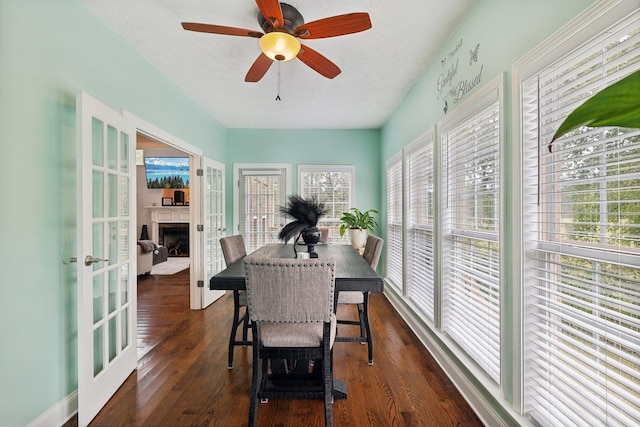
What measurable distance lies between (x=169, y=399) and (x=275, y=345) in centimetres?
99

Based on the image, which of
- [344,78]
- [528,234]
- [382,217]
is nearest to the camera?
[528,234]

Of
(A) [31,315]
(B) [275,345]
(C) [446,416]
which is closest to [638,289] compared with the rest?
(C) [446,416]

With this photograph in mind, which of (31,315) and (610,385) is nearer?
(610,385)

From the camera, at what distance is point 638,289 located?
107 centimetres

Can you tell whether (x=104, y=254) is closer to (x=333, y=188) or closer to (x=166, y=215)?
(x=333, y=188)

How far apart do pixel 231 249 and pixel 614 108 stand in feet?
8.98

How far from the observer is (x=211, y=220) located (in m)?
4.32

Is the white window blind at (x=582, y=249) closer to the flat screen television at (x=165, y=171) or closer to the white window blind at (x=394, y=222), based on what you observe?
the white window blind at (x=394, y=222)

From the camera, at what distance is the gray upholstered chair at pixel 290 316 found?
162 cm

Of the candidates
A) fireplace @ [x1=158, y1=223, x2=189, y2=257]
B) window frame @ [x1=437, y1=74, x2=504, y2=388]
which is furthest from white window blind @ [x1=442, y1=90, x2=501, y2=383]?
fireplace @ [x1=158, y1=223, x2=189, y2=257]

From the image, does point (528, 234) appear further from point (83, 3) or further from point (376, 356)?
point (83, 3)

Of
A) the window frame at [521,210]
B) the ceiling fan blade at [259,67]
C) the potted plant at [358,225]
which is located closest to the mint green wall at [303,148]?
the potted plant at [358,225]

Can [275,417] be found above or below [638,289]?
below

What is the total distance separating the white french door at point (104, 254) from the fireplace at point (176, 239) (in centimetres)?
595
